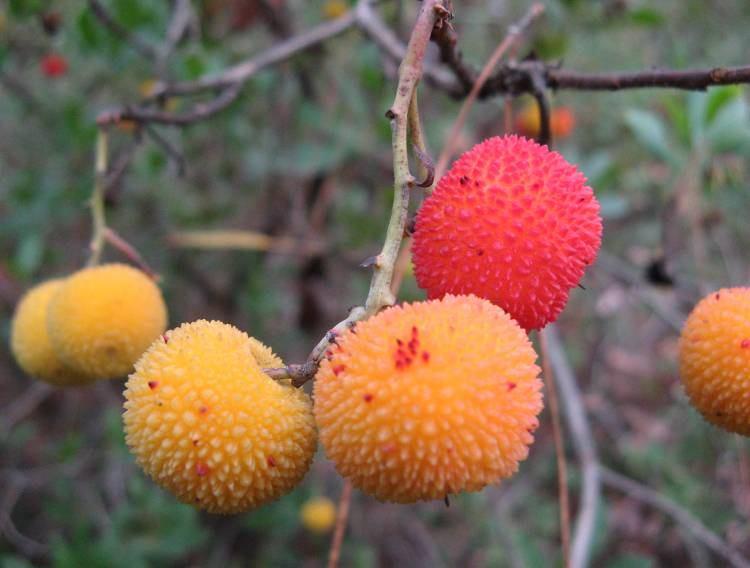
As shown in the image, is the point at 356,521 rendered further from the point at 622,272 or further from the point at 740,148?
the point at 740,148

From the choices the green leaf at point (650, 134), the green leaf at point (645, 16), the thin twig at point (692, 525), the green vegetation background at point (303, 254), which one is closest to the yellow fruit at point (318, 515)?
the green vegetation background at point (303, 254)

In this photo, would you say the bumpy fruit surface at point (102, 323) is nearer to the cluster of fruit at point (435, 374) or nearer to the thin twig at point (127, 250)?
the thin twig at point (127, 250)

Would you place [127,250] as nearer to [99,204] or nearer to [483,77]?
[99,204]

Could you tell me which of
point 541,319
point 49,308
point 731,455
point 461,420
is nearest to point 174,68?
point 49,308

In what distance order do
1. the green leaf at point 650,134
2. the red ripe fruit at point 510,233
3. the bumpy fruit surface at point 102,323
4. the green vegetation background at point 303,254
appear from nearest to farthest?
the red ripe fruit at point 510,233
the bumpy fruit surface at point 102,323
the green leaf at point 650,134
the green vegetation background at point 303,254

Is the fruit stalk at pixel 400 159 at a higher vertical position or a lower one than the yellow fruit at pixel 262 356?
higher

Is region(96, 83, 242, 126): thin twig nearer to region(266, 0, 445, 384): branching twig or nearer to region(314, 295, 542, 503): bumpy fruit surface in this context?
region(266, 0, 445, 384): branching twig
